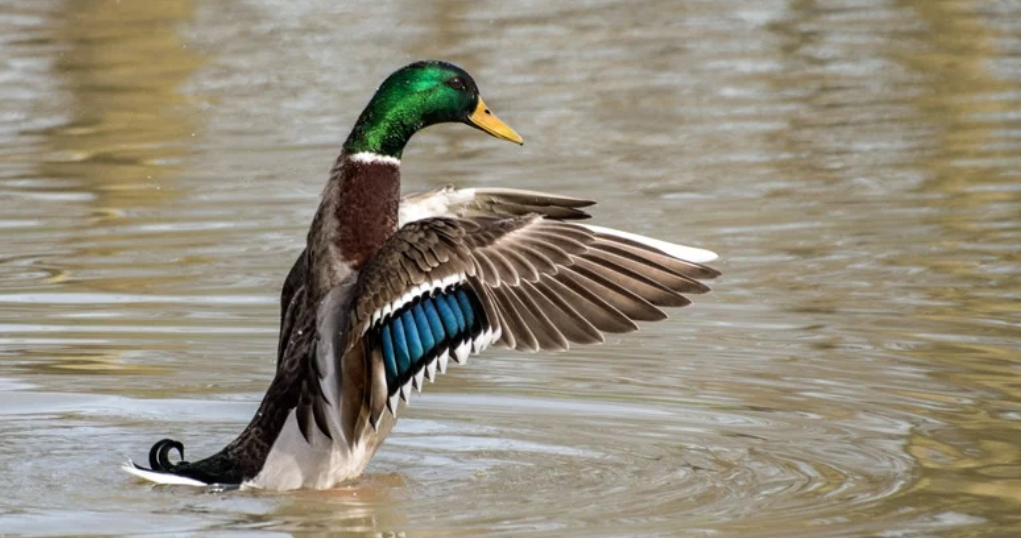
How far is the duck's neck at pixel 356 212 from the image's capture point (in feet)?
22.5

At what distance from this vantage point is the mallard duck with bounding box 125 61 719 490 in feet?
21.0

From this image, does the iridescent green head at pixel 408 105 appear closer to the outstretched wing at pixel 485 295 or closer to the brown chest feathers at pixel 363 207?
the brown chest feathers at pixel 363 207

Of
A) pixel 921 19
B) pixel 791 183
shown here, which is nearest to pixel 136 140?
pixel 791 183

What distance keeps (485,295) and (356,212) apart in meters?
0.65

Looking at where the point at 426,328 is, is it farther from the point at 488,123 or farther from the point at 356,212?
the point at 488,123

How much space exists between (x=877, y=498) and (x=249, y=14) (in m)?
13.2

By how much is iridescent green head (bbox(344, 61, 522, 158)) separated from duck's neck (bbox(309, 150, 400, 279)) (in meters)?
0.05

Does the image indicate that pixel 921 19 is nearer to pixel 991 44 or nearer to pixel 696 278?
pixel 991 44

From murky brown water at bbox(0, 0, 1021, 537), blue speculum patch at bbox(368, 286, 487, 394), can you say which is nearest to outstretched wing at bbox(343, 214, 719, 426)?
blue speculum patch at bbox(368, 286, 487, 394)

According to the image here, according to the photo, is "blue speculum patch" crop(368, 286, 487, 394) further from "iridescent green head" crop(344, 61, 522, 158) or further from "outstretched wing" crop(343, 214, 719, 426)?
"iridescent green head" crop(344, 61, 522, 158)

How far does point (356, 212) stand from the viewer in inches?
271

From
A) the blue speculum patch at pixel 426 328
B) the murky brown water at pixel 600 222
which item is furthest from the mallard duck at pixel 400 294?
the murky brown water at pixel 600 222

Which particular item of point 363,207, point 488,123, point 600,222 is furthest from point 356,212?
point 600,222

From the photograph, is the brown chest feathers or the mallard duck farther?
the brown chest feathers
